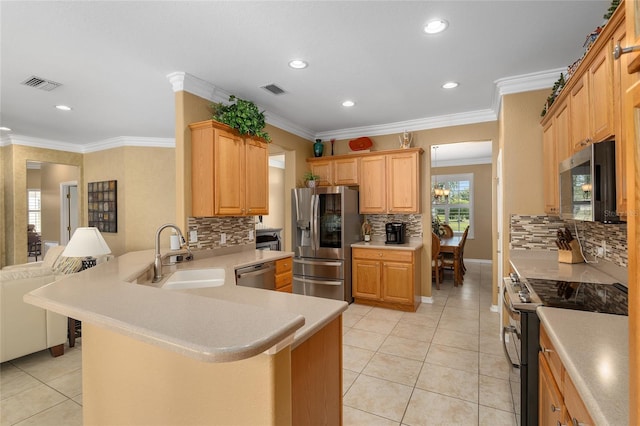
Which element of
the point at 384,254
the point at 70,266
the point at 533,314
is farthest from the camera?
the point at 384,254

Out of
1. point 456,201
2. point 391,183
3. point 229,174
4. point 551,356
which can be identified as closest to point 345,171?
point 391,183

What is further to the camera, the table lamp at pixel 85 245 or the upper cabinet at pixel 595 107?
the table lamp at pixel 85 245

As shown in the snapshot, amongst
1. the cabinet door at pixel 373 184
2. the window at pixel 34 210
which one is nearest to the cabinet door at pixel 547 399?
the cabinet door at pixel 373 184

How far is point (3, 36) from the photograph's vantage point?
2.37m

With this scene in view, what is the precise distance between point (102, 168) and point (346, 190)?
4.85 metres

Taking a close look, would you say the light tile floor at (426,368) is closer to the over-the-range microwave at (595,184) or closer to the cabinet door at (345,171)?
the over-the-range microwave at (595,184)

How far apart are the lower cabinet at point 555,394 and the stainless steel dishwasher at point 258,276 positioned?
2.22 metres

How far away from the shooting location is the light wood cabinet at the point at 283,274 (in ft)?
11.0

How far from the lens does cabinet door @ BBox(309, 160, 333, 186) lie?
16.6 feet

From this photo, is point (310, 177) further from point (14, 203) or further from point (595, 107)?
point (14, 203)

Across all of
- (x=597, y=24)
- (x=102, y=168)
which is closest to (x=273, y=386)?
(x=597, y=24)

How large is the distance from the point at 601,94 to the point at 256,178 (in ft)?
9.69

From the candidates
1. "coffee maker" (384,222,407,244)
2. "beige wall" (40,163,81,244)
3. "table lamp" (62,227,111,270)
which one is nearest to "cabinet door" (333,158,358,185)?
"coffee maker" (384,222,407,244)

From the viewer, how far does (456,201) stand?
8.45 m
